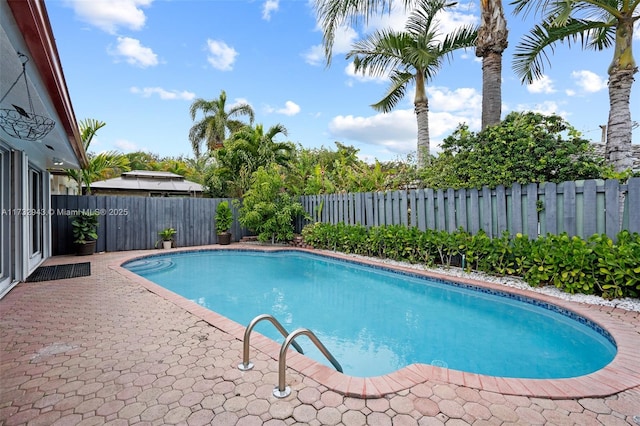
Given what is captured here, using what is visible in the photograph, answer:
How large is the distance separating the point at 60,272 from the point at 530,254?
988 centimetres

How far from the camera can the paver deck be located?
7.41 ft

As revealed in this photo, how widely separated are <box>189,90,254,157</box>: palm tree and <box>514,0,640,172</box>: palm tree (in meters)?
18.9

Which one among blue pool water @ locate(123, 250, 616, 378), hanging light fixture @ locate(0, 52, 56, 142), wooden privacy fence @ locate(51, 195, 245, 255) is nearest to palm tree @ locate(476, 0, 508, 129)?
blue pool water @ locate(123, 250, 616, 378)

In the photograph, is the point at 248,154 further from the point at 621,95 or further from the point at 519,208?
the point at 621,95

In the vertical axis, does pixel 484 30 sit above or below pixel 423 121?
above

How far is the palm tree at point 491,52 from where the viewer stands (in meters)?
8.11

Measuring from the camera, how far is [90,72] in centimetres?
1019

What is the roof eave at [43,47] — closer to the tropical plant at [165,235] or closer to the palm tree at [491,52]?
the tropical plant at [165,235]

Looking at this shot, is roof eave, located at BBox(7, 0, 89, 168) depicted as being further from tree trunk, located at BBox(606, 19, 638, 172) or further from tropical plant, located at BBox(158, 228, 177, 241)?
tree trunk, located at BBox(606, 19, 638, 172)

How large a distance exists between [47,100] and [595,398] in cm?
599

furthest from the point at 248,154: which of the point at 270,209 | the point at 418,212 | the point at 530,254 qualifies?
the point at 530,254

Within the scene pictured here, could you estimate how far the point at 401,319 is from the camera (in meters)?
5.29

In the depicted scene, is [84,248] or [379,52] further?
[379,52]

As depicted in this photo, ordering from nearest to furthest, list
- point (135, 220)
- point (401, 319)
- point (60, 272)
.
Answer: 1. point (401, 319)
2. point (60, 272)
3. point (135, 220)
